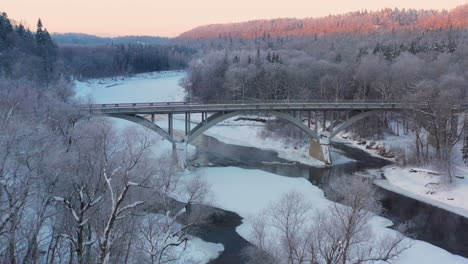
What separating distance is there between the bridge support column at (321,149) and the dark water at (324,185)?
1.48m

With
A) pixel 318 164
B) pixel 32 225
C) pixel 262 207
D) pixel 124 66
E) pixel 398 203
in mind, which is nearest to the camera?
pixel 32 225

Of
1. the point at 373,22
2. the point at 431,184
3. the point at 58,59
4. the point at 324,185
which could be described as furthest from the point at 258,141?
the point at 373,22

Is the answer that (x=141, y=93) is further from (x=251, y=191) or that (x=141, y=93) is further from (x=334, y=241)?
(x=334, y=241)

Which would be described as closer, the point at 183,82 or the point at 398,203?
the point at 398,203

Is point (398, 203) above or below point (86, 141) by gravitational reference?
below

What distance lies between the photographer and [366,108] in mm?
38781

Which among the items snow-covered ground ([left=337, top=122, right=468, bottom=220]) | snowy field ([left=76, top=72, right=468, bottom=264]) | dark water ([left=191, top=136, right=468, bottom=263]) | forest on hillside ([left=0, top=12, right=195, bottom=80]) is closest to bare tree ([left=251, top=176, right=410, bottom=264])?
snowy field ([left=76, top=72, right=468, bottom=264])

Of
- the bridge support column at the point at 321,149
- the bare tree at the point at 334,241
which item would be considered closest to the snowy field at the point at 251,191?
the bridge support column at the point at 321,149

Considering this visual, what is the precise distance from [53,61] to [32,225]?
6371cm

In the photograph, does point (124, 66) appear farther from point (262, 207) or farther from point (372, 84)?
point (262, 207)

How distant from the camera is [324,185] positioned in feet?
98.1

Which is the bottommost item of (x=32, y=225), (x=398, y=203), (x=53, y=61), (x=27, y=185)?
(x=398, y=203)

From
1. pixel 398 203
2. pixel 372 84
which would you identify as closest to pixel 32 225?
pixel 398 203

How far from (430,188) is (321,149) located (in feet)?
37.8
